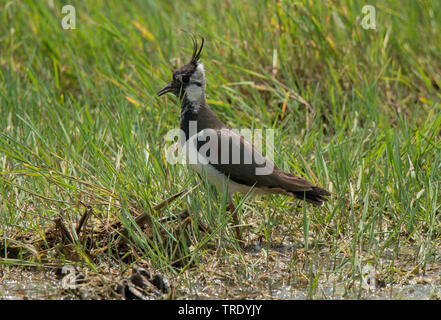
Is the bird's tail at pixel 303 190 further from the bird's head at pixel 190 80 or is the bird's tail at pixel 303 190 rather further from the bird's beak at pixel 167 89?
the bird's beak at pixel 167 89

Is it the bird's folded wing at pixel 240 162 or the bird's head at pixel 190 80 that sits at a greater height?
the bird's head at pixel 190 80

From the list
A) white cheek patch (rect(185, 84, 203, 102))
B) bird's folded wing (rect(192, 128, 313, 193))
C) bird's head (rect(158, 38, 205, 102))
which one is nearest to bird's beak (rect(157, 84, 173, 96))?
bird's head (rect(158, 38, 205, 102))

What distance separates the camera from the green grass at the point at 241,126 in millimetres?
3680

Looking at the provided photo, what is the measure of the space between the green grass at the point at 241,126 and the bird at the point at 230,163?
0.13 meters

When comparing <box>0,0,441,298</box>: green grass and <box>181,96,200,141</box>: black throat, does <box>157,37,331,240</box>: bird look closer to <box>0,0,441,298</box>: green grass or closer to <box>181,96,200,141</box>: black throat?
<box>181,96,200,141</box>: black throat

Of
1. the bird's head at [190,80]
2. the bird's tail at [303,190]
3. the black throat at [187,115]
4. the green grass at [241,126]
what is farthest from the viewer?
the bird's head at [190,80]

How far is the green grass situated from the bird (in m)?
0.13

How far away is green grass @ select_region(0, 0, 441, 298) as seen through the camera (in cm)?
368

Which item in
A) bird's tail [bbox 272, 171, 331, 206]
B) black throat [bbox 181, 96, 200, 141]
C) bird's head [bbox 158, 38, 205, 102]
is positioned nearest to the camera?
bird's tail [bbox 272, 171, 331, 206]

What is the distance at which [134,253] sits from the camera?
11.8 ft

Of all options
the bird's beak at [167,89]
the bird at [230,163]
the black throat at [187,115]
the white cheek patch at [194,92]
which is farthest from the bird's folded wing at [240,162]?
the bird's beak at [167,89]

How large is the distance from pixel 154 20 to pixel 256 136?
222cm

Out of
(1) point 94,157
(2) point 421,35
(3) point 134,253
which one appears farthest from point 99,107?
(2) point 421,35

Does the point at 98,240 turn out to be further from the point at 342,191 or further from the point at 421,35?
the point at 421,35
